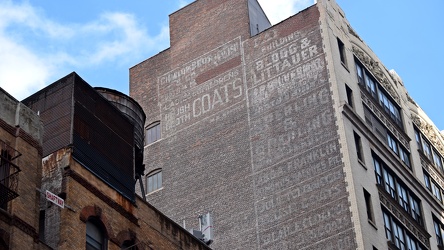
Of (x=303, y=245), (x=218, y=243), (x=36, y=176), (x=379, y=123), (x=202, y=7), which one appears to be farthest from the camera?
(x=202, y=7)

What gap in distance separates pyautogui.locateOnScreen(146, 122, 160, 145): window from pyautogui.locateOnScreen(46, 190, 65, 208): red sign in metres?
33.8

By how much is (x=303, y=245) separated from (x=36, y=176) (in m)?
25.4

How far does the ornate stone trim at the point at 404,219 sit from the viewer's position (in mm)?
58812

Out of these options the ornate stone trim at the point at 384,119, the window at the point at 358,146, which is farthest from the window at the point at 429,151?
the window at the point at 358,146

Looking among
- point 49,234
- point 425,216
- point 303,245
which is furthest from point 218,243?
point 49,234

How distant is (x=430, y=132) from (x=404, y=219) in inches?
509

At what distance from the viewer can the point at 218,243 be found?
58906 millimetres

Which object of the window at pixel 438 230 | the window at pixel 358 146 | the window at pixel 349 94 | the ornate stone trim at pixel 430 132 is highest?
the ornate stone trim at pixel 430 132

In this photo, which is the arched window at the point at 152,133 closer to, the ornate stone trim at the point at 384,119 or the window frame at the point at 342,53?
the window frame at the point at 342,53

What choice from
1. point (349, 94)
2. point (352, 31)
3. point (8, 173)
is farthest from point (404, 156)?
point (8, 173)

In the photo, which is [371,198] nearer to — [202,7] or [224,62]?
[224,62]

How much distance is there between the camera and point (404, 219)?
60719 mm

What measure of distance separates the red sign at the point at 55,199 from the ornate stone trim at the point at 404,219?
28704 millimetres

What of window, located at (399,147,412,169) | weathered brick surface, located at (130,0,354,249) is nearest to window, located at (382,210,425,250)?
weathered brick surface, located at (130,0,354,249)
